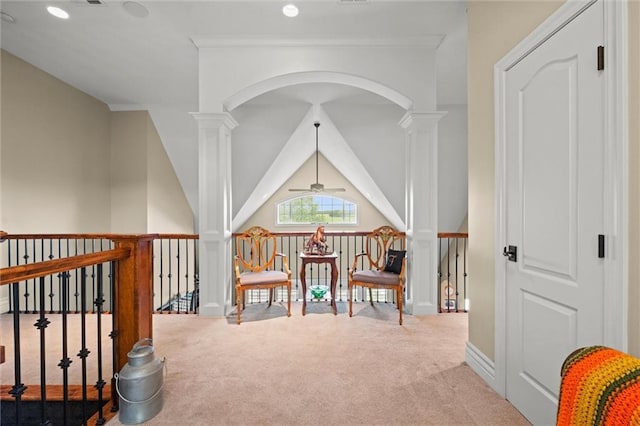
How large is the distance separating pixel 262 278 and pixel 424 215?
205cm

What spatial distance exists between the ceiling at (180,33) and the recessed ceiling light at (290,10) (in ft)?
0.16

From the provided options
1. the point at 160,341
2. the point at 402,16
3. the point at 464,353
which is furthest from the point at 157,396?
the point at 402,16

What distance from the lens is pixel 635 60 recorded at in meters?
1.17

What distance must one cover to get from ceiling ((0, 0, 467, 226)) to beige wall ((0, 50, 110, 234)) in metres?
0.31

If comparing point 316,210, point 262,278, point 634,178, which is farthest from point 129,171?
point 634,178

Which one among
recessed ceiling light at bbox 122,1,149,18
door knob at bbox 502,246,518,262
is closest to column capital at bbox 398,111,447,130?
door knob at bbox 502,246,518,262

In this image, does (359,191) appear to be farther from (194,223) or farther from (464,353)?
(464,353)

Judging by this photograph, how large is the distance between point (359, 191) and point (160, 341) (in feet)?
20.2

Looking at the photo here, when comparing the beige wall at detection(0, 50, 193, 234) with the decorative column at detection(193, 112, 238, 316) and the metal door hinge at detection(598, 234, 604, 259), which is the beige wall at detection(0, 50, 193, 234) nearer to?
the decorative column at detection(193, 112, 238, 316)

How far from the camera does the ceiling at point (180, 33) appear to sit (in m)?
2.90

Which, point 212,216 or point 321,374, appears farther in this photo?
point 212,216

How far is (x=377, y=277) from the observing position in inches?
133

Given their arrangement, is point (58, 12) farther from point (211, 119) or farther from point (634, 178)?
point (634, 178)

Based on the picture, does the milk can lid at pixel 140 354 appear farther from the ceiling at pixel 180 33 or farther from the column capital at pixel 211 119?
the ceiling at pixel 180 33
